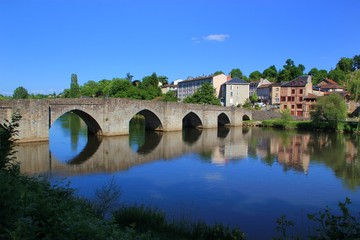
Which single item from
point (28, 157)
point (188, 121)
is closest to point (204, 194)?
point (28, 157)

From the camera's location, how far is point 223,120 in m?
60.3

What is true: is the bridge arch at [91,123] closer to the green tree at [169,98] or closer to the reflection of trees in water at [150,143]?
the reflection of trees in water at [150,143]

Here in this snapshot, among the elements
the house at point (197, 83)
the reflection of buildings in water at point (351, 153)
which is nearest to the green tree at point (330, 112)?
the reflection of buildings in water at point (351, 153)

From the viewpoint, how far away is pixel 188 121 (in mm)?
56375

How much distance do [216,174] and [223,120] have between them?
131 ft

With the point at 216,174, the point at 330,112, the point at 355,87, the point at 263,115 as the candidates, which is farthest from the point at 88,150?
the point at 263,115

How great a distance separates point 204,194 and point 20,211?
11716 mm

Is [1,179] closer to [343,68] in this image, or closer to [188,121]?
[188,121]

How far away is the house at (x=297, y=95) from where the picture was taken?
7088cm

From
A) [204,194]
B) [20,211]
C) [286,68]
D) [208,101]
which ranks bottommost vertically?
[204,194]

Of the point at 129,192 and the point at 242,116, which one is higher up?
the point at 242,116

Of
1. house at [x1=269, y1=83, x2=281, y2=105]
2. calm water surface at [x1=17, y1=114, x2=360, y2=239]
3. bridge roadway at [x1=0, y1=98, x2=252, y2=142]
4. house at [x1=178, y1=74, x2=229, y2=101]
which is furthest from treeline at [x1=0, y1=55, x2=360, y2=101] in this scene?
calm water surface at [x1=17, y1=114, x2=360, y2=239]

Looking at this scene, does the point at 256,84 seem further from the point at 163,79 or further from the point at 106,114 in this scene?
the point at 106,114

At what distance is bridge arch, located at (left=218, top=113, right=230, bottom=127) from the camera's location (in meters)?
59.1
